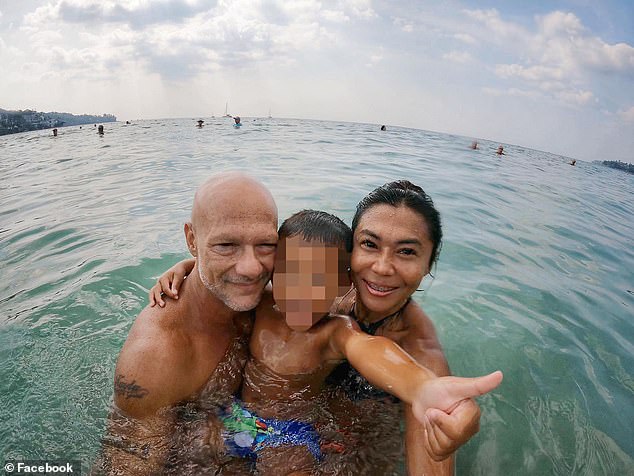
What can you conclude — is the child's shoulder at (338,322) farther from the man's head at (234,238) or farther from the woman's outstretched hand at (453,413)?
the woman's outstretched hand at (453,413)

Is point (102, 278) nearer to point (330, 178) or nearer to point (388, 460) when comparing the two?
point (388, 460)

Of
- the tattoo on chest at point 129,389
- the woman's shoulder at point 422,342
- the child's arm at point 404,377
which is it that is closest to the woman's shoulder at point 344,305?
the woman's shoulder at point 422,342

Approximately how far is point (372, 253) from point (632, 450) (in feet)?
8.86

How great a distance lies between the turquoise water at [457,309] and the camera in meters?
3.14

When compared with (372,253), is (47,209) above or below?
below

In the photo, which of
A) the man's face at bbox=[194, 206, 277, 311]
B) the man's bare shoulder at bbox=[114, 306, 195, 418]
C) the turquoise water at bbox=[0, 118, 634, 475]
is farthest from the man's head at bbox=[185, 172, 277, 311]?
the turquoise water at bbox=[0, 118, 634, 475]

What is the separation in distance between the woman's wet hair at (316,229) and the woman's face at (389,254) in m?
0.15


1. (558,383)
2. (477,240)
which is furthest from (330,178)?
(558,383)

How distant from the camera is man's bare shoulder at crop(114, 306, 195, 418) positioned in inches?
95.0

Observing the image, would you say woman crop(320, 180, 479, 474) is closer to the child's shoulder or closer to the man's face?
the child's shoulder

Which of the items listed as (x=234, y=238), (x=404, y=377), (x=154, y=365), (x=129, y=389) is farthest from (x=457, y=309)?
(x=129, y=389)

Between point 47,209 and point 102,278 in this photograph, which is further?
point 47,209

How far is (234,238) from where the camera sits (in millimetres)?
2350

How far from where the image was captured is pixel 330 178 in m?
11.9
